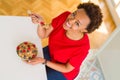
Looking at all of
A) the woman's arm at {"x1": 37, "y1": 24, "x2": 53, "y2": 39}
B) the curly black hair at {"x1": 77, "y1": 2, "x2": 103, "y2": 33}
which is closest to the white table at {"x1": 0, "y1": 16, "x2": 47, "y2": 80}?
the woman's arm at {"x1": 37, "y1": 24, "x2": 53, "y2": 39}

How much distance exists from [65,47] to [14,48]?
268 millimetres

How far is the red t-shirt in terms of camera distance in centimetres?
123

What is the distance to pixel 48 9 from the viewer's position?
7.75ft

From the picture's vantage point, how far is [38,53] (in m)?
1.24

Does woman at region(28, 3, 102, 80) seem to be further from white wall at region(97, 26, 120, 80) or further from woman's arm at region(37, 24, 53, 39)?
white wall at region(97, 26, 120, 80)

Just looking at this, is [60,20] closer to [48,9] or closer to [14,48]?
[14,48]

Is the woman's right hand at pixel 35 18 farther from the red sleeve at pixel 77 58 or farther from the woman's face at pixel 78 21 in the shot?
the red sleeve at pixel 77 58

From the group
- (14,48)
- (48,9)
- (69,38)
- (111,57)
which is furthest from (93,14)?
(48,9)

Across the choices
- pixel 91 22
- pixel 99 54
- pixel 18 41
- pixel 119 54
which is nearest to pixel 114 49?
pixel 119 54

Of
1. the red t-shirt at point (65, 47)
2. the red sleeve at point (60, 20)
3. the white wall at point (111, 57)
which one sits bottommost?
the white wall at point (111, 57)

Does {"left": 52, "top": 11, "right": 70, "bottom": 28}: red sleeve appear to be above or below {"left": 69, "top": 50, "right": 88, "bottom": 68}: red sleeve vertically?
above

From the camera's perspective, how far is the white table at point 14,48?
1.13 metres

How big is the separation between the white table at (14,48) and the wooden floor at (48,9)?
33.0 inches

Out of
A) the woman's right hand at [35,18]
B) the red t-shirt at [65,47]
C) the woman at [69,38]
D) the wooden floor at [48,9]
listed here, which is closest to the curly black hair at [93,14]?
the woman at [69,38]
